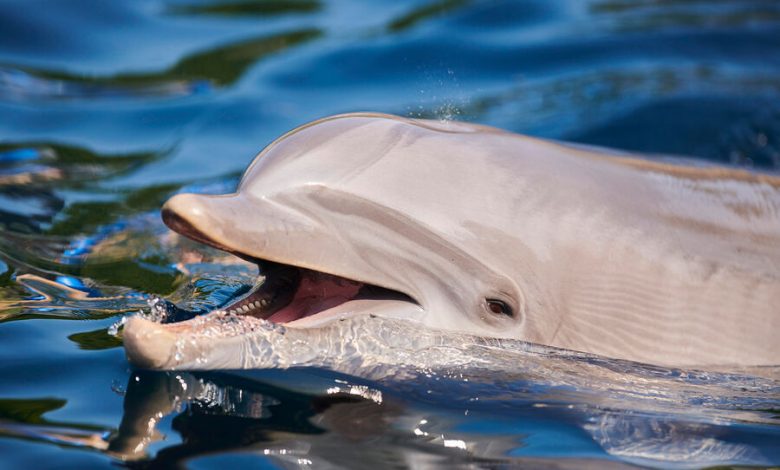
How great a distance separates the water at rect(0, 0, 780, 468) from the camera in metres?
4.43

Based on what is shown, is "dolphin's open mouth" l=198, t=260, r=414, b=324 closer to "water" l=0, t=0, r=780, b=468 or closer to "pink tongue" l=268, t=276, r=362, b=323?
"pink tongue" l=268, t=276, r=362, b=323

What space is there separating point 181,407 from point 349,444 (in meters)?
0.67

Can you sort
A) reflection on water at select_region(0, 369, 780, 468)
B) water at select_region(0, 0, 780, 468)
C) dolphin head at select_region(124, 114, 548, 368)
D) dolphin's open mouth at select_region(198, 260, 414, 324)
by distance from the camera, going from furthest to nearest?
dolphin's open mouth at select_region(198, 260, 414, 324), dolphin head at select_region(124, 114, 548, 368), water at select_region(0, 0, 780, 468), reflection on water at select_region(0, 369, 780, 468)

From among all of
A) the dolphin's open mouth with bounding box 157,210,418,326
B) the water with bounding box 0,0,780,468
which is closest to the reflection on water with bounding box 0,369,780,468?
the water with bounding box 0,0,780,468

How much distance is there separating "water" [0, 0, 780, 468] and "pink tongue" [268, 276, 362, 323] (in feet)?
0.87

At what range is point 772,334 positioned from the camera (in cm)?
494

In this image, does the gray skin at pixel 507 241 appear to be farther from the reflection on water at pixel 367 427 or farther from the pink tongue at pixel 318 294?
the reflection on water at pixel 367 427

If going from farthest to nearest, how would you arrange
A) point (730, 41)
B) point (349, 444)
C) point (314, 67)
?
1. point (730, 41)
2. point (314, 67)
3. point (349, 444)

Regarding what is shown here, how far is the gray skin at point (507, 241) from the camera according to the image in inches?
180

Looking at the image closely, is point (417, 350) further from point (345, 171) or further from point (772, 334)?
point (772, 334)

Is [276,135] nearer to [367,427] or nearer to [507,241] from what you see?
[507,241]

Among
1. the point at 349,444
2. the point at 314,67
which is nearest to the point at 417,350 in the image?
the point at 349,444

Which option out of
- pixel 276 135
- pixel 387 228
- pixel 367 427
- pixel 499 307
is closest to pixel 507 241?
pixel 499 307

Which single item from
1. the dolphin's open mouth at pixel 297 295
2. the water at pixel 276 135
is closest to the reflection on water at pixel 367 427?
the water at pixel 276 135
